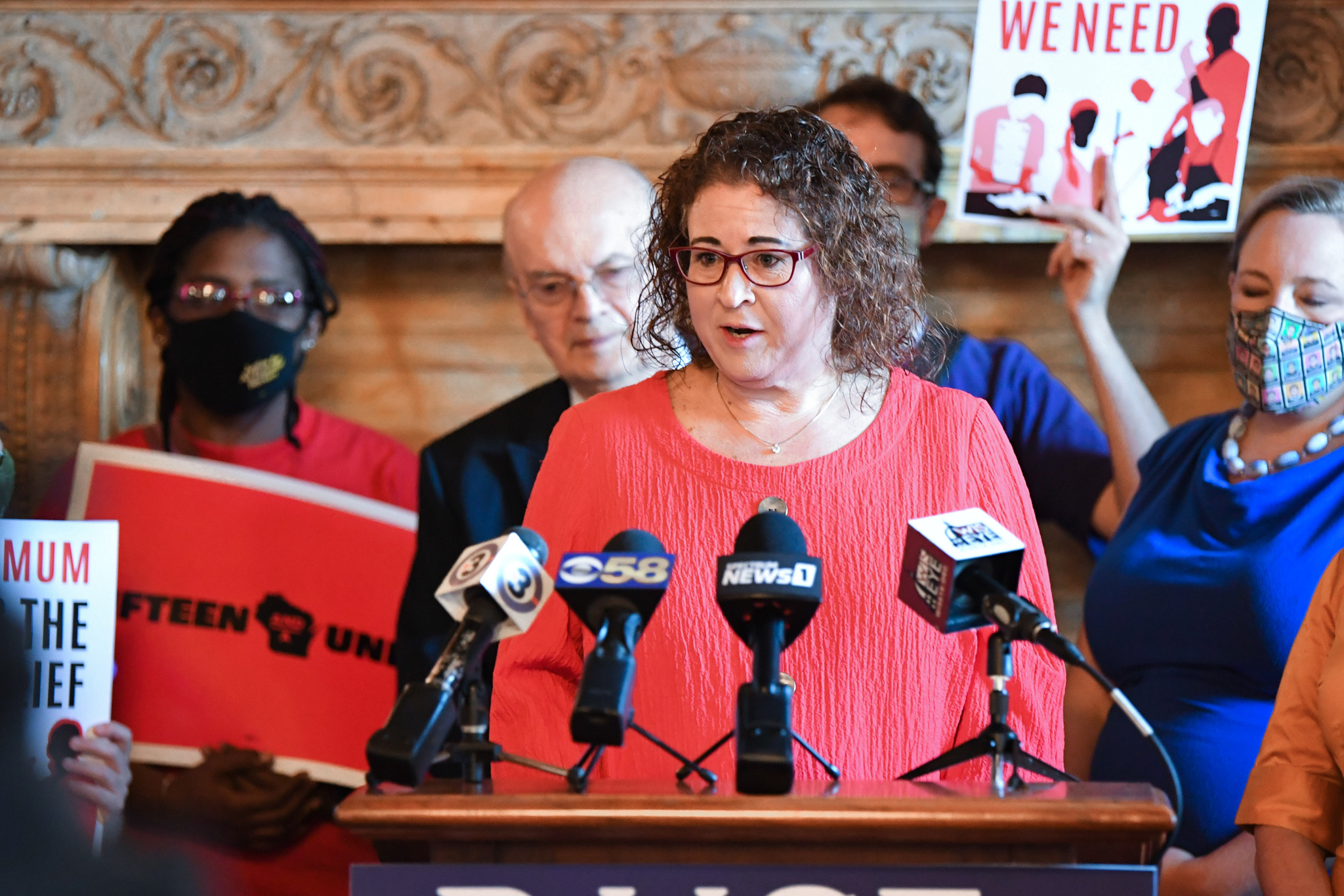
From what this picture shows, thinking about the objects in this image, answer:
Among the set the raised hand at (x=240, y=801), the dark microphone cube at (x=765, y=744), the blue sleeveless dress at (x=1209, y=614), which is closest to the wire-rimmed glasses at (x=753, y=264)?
the dark microphone cube at (x=765, y=744)

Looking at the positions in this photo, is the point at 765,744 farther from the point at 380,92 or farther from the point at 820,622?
the point at 380,92

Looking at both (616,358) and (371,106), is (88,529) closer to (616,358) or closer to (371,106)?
(616,358)

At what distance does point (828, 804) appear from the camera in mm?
1523

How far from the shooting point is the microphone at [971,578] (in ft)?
5.33

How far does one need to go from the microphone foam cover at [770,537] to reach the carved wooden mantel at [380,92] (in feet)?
7.48

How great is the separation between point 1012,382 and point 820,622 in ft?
5.42

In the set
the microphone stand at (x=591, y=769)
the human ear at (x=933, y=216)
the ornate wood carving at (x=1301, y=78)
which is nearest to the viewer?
the microphone stand at (x=591, y=769)

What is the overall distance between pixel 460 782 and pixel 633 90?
101 inches

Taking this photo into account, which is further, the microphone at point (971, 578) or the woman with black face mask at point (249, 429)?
the woman with black face mask at point (249, 429)

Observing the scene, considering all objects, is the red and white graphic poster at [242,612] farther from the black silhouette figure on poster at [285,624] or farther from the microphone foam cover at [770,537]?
the microphone foam cover at [770,537]

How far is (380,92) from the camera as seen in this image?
3848 millimetres

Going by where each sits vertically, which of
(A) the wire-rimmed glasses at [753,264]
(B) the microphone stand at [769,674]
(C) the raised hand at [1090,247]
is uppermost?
(C) the raised hand at [1090,247]

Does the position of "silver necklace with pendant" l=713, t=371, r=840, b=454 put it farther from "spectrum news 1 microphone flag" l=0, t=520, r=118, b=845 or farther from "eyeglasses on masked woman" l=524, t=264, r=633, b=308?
"spectrum news 1 microphone flag" l=0, t=520, r=118, b=845

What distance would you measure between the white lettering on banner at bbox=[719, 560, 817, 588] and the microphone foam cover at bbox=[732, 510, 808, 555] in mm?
44
